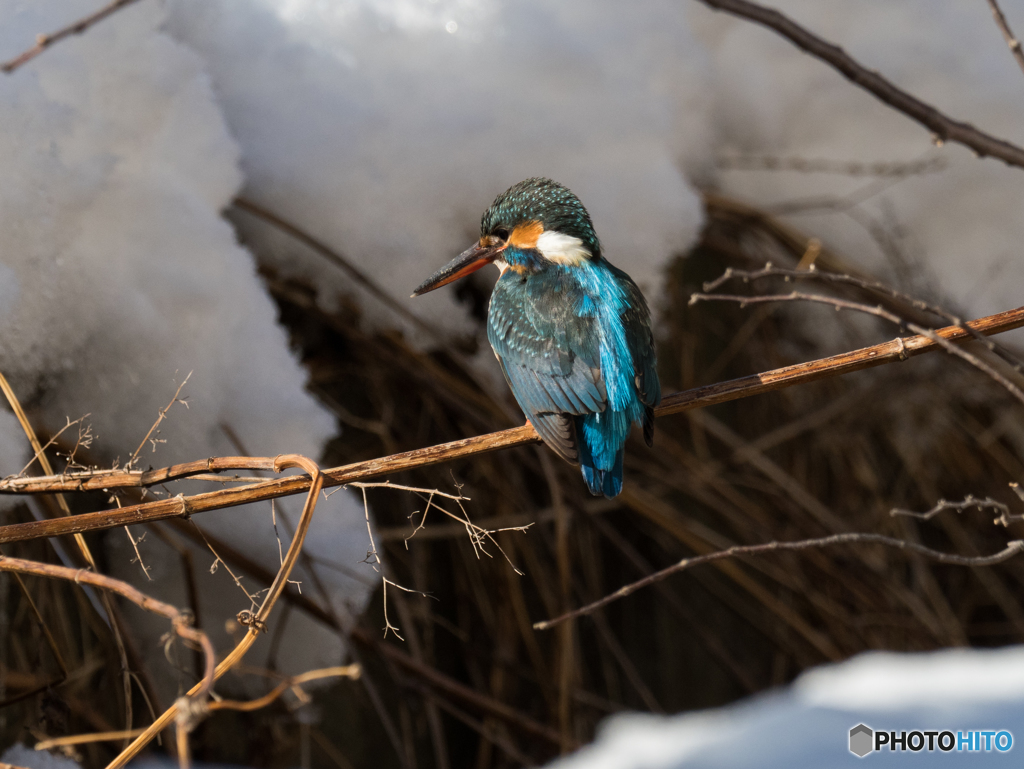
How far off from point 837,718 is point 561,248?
1103mm

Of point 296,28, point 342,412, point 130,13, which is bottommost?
point 342,412

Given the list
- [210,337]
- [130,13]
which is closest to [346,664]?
[210,337]

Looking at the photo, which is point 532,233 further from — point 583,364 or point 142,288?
point 142,288

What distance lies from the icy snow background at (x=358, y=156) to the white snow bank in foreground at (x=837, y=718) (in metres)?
0.75

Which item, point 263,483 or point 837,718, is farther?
point 837,718

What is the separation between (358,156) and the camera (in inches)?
64.9

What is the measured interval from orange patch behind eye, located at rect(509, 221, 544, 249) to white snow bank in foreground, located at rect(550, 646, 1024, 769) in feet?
3.16

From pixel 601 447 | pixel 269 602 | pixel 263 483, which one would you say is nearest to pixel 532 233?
pixel 601 447

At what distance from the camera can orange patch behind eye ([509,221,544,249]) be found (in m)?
1.16

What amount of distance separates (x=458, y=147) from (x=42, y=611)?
112 centimetres

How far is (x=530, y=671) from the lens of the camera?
1706 mm

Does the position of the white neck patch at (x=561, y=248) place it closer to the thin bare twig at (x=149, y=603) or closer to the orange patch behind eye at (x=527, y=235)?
the orange patch behind eye at (x=527, y=235)

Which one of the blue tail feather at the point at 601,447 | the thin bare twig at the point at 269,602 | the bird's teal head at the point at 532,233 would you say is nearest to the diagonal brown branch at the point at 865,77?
the bird's teal head at the point at 532,233

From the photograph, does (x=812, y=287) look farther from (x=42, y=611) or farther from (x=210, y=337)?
(x=42, y=611)
